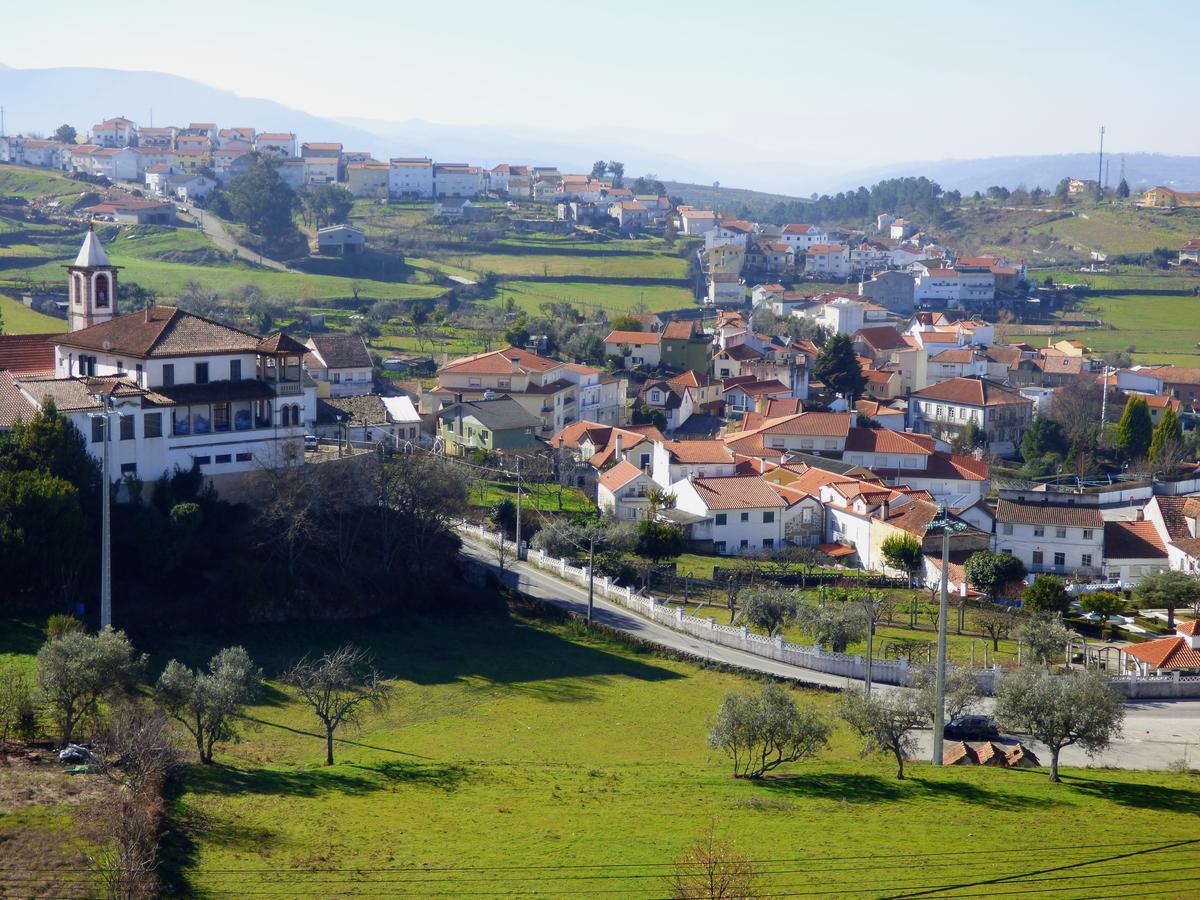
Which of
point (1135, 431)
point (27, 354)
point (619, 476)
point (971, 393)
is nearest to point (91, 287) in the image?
point (27, 354)

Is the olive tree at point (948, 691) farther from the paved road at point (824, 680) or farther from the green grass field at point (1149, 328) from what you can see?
Answer: the green grass field at point (1149, 328)

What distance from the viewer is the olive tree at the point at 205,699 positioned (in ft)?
78.7

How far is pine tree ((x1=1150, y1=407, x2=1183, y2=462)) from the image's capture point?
208ft

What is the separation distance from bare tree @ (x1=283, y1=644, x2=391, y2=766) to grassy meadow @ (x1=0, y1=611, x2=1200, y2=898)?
1.57 ft

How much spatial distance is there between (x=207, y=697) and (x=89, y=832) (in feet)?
17.0

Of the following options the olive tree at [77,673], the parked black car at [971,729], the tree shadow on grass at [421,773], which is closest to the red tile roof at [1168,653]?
the parked black car at [971,729]

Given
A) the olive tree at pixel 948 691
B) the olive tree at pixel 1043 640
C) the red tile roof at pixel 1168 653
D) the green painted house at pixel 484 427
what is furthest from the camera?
the green painted house at pixel 484 427

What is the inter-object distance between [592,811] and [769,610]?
1550 cm

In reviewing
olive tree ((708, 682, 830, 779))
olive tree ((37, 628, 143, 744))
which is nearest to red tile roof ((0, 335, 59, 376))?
olive tree ((37, 628, 143, 744))

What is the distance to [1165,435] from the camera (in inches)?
2522

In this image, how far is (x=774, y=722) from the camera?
24734mm

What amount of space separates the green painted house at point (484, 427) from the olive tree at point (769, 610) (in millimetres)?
21586

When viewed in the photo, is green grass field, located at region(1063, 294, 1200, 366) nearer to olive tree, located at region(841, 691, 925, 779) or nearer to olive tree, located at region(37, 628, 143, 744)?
olive tree, located at region(841, 691, 925, 779)

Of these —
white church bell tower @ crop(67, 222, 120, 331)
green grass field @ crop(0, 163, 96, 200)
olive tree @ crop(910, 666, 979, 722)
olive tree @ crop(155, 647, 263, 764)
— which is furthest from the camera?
green grass field @ crop(0, 163, 96, 200)
